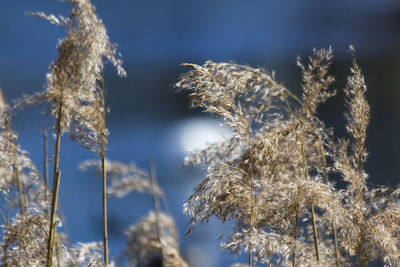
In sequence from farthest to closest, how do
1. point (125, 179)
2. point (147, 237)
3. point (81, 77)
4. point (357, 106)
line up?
point (147, 237) → point (125, 179) → point (357, 106) → point (81, 77)

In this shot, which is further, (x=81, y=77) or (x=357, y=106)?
(x=357, y=106)

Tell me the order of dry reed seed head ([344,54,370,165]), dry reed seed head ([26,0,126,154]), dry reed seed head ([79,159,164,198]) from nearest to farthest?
dry reed seed head ([26,0,126,154]) → dry reed seed head ([344,54,370,165]) → dry reed seed head ([79,159,164,198])

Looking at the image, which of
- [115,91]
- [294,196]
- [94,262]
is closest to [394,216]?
[294,196]

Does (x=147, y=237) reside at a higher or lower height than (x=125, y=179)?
lower

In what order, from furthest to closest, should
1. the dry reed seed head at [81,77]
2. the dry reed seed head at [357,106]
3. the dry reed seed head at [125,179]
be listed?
the dry reed seed head at [125,179], the dry reed seed head at [357,106], the dry reed seed head at [81,77]

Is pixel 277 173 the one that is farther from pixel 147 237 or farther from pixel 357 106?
pixel 147 237

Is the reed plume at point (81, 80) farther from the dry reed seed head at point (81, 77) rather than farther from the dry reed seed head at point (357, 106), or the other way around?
the dry reed seed head at point (357, 106)

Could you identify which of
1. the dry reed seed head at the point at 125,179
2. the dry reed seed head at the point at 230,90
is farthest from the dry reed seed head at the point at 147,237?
the dry reed seed head at the point at 230,90

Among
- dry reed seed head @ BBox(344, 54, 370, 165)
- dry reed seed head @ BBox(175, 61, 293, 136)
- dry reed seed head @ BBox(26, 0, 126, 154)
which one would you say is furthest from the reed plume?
dry reed seed head @ BBox(344, 54, 370, 165)

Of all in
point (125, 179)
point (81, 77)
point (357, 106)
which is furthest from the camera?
point (125, 179)

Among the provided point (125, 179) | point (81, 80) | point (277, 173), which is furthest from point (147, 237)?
point (81, 80)

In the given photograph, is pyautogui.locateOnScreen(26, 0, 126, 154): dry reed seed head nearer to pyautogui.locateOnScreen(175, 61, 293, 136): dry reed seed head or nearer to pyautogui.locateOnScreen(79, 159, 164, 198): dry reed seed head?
pyautogui.locateOnScreen(175, 61, 293, 136): dry reed seed head

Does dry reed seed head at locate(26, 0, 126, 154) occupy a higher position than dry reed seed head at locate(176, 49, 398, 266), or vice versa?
dry reed seed head at locate(26, 0, 126, 154)

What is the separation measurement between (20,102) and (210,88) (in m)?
0.50
